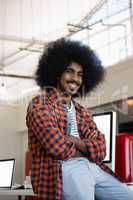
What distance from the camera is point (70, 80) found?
1.74 m

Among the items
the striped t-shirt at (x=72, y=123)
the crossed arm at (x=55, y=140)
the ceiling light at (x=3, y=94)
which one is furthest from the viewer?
the ceiling light at (x=3, y=94)

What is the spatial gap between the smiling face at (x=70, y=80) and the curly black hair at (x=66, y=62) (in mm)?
38

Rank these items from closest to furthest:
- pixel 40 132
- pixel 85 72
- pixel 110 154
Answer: pixel 40 132 → pixel 85 72 → pixel 110 154

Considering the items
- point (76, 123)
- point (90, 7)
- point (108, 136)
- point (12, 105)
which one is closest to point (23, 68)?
point (12, 105)

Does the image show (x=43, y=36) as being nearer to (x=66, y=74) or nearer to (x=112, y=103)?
(x=112, y=103)

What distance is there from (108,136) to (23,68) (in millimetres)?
5903

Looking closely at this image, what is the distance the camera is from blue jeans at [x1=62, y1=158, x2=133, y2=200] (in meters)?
1.51

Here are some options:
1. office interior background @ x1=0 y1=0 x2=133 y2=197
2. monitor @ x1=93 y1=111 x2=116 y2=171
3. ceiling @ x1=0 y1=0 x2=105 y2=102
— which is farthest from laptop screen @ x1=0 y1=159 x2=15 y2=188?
monitor @ x1=93 y1=111 x2=116 y2=171

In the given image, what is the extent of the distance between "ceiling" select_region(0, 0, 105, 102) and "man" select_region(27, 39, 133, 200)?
4592 millimetres

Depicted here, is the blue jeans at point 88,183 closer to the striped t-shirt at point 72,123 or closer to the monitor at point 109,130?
the striped t-shirt at point 72,123

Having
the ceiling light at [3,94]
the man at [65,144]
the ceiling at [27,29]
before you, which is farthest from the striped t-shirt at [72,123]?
the ceiling light at [3,94]

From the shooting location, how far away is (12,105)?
7.12 m

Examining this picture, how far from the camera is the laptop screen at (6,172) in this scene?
447 centimetres

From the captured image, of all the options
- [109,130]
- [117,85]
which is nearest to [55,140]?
[109,130]
